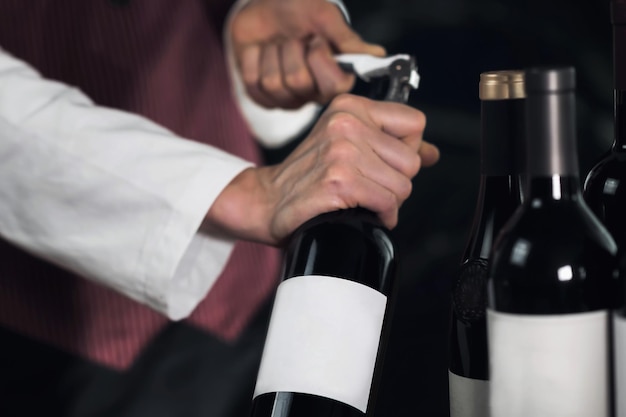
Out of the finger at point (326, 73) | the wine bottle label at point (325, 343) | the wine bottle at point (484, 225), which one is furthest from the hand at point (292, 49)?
the wine bottle label at point (325, 343)

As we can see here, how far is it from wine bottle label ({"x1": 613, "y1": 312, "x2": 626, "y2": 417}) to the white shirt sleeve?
40 cm

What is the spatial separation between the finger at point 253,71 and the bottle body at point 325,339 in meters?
0.65

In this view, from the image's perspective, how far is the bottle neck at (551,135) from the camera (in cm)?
35

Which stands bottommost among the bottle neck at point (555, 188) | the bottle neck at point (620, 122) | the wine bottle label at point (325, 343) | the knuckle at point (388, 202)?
the wine bottle label at point (325, 343)

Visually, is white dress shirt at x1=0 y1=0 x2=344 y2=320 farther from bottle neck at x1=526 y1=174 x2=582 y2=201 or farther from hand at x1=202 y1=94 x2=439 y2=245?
bottle neck at x1=526 y1=174 x2=582 y2=201

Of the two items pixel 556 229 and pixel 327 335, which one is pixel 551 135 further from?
pixel 327 335

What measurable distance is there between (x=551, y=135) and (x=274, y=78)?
2.33ft

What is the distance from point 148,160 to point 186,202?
0.06m

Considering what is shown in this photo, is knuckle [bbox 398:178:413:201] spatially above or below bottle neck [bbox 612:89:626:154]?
below

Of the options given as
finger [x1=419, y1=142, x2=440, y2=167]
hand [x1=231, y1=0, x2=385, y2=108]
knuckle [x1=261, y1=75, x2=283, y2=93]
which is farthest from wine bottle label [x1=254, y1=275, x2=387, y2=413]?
knuckle [x1=261, y1=75, x2=283, y2=93]

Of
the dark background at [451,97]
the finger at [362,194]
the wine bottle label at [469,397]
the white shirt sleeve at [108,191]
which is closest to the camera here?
the wine bottle label at [469,397]

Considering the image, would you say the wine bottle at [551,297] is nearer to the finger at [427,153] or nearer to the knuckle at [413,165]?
the knuckle at [413,165]

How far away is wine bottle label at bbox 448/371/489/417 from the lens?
1.47 feet

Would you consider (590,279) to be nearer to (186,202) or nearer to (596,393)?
(596,393)
